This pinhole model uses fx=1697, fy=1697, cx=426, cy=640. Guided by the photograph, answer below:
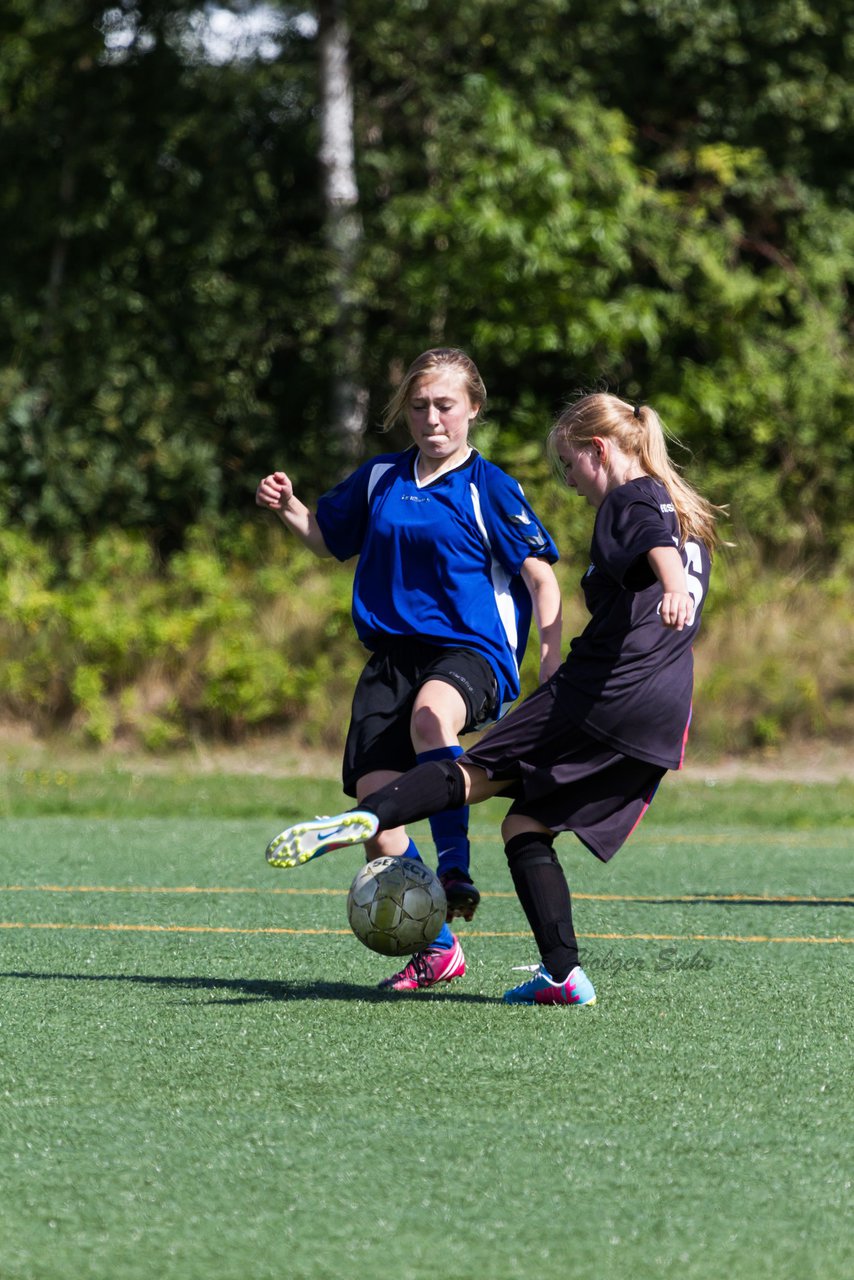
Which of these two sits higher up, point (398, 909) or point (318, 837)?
point (318, 837)

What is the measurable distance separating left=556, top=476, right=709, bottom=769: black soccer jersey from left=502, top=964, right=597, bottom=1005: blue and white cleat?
2.19 ft

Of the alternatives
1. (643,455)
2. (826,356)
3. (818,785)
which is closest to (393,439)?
(826,356)

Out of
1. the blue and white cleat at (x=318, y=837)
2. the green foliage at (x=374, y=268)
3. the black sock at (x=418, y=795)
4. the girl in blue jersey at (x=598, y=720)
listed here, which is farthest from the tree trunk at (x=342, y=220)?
the blue and white cleat at (x=318, y=837)

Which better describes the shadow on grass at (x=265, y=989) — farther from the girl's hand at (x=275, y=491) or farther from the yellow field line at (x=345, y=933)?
the girl's hand at (x=275, y=491)

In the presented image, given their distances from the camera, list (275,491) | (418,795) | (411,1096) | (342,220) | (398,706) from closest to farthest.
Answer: (411,1096), (418,795), (398,706), (275,491), (342,220)

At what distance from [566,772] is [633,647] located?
40cm

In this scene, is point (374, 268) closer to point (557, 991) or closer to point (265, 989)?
point (265, 989)

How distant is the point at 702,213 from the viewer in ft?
56.7

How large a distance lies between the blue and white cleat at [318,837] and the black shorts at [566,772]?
0.46 meters

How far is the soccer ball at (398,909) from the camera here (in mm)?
4824

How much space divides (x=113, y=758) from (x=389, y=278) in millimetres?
5694

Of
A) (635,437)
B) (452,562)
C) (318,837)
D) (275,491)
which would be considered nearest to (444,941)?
(318,837)

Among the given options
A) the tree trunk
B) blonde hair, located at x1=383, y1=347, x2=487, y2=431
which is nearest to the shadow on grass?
blonde hair, located at x1=383, y1=347, x2=487, y2=431

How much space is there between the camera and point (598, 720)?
473 centimetres
